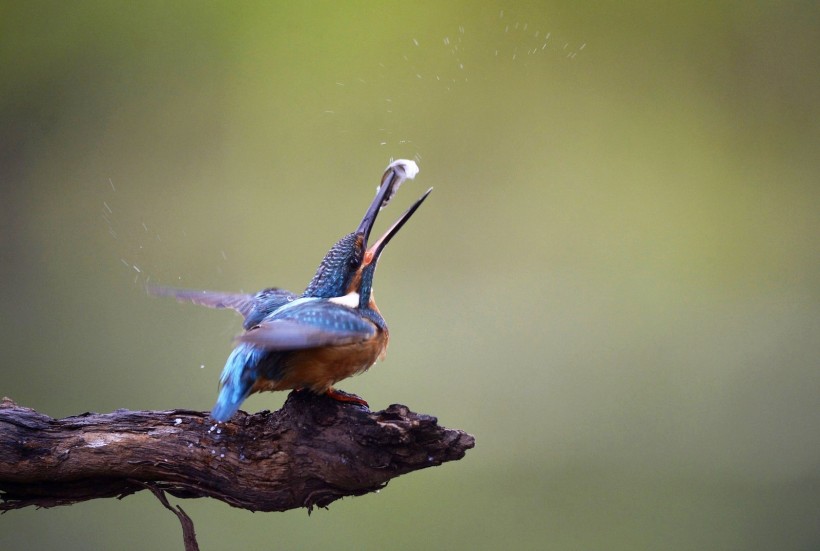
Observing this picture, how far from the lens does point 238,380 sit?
4.49ft

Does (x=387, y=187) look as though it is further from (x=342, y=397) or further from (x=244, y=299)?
(x=342, y=397)

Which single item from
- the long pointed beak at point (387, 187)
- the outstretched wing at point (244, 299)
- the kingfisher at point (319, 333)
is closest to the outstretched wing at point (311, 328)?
the kingfisher at point (319, 333)

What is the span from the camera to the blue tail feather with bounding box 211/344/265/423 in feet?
4.36

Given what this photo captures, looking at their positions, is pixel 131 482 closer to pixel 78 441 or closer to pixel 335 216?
pixel 78 441

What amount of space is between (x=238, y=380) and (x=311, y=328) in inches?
6.9

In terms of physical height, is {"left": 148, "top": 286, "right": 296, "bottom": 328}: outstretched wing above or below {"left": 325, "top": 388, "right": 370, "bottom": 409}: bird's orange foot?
above

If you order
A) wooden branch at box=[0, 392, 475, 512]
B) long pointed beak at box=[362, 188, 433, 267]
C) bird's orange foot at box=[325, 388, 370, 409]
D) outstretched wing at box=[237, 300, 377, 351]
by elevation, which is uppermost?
long pointed beak at box=[362, 188, 433, 267]

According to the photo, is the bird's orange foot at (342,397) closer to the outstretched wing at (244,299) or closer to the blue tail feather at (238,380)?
the blue tail feather at (238,380)

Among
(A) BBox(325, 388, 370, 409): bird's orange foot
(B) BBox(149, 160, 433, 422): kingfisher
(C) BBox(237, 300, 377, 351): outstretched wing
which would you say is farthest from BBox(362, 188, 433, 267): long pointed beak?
(A) BBox(325, 388, 370, 409): bird's orange foot

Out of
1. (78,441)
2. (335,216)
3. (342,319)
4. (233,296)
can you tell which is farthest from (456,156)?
(78,441)

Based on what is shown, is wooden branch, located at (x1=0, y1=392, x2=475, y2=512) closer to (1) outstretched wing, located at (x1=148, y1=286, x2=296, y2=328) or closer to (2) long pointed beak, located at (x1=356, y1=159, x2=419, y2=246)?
(1) outstretched wing, located at (x1=148, y1=286, x2=296, y2=328)

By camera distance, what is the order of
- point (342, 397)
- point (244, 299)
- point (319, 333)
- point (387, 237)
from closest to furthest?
1. point (319, 333)
2. point (342, 397)
3. point (387, 237)
4. point (244, 299)

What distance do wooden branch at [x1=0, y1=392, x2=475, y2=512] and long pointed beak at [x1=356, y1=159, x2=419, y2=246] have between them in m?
0.41

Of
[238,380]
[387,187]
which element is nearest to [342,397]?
[238,380]
